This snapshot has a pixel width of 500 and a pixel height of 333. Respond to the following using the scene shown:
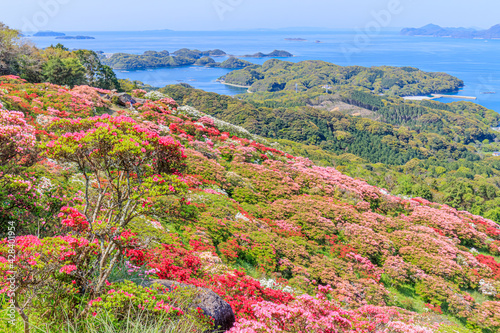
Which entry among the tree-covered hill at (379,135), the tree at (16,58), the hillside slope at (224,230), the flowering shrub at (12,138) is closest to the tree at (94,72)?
the tree at (16,58)

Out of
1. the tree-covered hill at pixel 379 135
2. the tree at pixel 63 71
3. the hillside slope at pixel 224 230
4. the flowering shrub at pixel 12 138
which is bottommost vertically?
the tree-covered hill at pixel 379 135

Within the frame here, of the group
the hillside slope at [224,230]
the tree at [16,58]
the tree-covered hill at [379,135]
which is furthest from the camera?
the tree-covered hill at [379,135]

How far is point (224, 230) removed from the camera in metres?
12.0

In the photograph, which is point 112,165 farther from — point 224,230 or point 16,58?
point 16,58

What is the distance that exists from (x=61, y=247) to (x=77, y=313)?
132 centimetres

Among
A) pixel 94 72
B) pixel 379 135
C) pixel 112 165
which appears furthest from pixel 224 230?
pixel 379 135

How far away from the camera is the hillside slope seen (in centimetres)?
531

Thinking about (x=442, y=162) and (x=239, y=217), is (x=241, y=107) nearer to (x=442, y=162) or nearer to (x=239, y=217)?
(x=442, y=162)

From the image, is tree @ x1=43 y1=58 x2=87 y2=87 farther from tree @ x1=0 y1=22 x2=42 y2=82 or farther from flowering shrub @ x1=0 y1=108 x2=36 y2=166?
flowering shrub @ x1=0 y1=108 x2=36 y2=166

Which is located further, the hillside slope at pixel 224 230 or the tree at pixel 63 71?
the tree at pixel 63 71

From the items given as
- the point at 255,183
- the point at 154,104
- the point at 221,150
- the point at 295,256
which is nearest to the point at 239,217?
the point at 295,256

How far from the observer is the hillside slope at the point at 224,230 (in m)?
5.31

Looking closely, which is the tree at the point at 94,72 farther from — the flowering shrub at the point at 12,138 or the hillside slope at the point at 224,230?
the flowering shrub at the point at 12,138

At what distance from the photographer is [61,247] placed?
4.57 m
